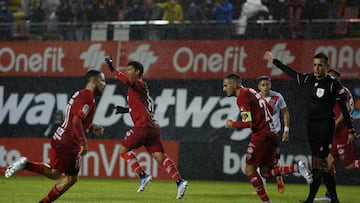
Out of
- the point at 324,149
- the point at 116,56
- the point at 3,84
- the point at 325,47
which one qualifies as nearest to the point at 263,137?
the point at 324,149

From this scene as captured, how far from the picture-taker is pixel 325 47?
19.8 meters

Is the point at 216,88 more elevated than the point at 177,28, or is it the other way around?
the point at 177,28

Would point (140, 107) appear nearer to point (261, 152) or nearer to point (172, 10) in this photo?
point (261, 152)

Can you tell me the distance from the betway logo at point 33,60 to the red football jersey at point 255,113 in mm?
8531

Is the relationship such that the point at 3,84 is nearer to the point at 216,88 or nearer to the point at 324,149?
the point at 216,88

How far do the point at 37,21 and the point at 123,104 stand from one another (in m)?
Answer: 3.24

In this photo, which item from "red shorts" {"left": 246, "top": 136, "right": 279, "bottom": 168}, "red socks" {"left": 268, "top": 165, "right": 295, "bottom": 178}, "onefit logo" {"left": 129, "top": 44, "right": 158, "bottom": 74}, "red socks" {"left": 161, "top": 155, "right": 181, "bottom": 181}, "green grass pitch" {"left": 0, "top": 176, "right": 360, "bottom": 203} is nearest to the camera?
"red shorts" {"left": 246, "top": 136, "right": 279, "bottom": 168}

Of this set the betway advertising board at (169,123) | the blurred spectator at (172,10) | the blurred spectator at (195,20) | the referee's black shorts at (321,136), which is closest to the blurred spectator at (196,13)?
the blurred spectator at (195,20)

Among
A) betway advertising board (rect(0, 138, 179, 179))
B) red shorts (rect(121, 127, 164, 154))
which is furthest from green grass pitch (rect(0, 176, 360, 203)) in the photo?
red shorts (rect(121, 127, 164, 154))

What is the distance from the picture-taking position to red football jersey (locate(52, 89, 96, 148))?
1257 centimetres

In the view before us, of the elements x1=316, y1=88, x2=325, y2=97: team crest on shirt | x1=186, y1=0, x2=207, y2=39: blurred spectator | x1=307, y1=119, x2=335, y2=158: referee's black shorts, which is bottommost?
x1=307, y1=119, x2=335, y2=158: referee's black shorts

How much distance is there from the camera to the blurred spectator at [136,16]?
20.9 metres

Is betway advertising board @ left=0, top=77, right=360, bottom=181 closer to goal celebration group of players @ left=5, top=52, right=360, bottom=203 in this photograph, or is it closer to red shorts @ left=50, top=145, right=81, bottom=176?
goal celebration group of players @ left=5, top=52, right=360, bottom=203

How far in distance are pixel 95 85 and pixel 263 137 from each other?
2.70 m
